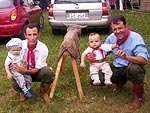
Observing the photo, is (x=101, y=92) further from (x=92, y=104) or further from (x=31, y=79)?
(x=31, y=79)

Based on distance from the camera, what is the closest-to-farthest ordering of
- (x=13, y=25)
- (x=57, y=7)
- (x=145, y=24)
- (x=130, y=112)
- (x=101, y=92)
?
(x=130, y=112)
(x=101, y=92)
(x=13, y=25)
(x=57, y=7)
(x=145, y=24)

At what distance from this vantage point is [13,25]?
8.28 m

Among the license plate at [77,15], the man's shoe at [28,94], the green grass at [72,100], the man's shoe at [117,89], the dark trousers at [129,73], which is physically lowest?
the green grass at [72,100]

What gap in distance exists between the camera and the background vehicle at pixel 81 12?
881cm

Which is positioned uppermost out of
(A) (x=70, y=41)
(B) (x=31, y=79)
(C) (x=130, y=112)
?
(A) (x=70, y=41)

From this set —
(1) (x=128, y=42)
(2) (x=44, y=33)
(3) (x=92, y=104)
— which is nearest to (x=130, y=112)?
(3) (x=92, y=104)

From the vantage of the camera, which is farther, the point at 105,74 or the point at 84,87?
the point at 84,87

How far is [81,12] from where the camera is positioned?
8820 millimetres

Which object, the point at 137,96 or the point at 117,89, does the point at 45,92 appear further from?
the point at 137,96

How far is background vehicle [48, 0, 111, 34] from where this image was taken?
28.9 ft

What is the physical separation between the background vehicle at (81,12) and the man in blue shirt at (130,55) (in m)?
4.33

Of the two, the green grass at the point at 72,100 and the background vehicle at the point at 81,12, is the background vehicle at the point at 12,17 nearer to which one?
the background vehicle at the point at 81,12

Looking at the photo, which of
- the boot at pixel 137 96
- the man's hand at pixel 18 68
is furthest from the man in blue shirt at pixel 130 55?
the man's hand at pixel 18 68

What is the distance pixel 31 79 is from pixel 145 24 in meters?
7.44
